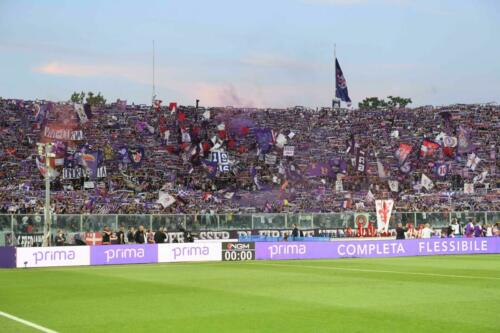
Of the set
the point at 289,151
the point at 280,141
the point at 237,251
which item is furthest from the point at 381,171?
the point at 237,251

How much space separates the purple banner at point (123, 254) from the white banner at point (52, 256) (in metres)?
0.43

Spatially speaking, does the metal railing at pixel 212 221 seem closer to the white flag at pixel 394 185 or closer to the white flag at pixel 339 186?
the white flag at pixel 339 186

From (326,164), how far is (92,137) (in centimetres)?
2090

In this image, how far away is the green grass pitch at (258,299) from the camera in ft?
46.6

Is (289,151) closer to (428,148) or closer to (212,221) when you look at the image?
(428,148)

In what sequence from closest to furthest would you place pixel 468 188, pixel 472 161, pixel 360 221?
1. pixel 360 221
2. pixel 468 188
3. pixel 472 161

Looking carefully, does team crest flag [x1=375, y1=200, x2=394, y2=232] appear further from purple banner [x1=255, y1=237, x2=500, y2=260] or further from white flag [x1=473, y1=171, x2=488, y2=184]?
white flag [x1=473, y1=171, x2=488, y2=184]

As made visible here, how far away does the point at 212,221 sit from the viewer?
51219 millimetres

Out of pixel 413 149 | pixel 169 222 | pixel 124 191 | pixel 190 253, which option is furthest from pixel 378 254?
pixel 413 149

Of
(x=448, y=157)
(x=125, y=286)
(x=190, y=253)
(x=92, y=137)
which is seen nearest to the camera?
(x=125, y=286)

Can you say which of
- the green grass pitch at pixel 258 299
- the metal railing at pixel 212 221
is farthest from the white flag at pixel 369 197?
the green grass pitch at pixel 258 299

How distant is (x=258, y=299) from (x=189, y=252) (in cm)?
1941

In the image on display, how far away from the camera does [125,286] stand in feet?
76.2

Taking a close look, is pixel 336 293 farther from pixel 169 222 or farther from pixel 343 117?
pixel 343 117
